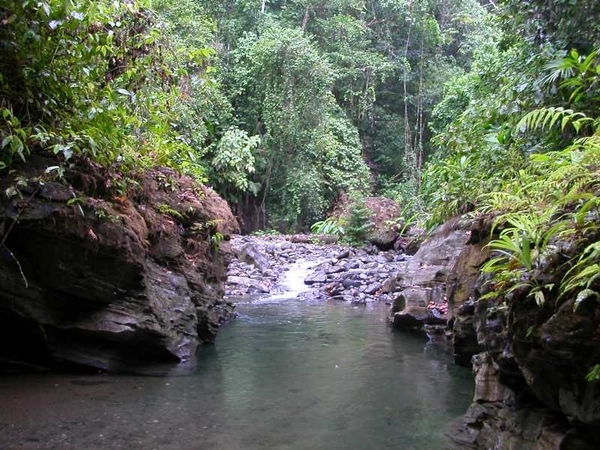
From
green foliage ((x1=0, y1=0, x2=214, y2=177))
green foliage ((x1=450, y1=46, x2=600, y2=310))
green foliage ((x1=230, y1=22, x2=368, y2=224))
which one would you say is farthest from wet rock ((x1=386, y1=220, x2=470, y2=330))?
green foliage ((x1=230, y1=22, x2=368, y2=224))

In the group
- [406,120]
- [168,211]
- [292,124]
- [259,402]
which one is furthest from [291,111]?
[259,402]

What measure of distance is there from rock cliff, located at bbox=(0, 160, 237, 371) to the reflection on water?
44 cm

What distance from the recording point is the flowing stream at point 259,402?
4.48 meters

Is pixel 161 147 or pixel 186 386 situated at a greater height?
pixel 161 147

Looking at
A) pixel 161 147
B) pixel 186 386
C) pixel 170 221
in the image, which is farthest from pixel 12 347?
pixel 161 147

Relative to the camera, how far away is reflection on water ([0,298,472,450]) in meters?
4.49

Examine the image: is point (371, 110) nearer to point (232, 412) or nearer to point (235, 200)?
point (235, 200)

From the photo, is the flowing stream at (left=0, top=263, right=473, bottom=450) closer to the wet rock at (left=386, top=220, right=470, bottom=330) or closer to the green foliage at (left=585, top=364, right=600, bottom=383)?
the wet rock at (left=386, top=220, right=470, bottom=330)

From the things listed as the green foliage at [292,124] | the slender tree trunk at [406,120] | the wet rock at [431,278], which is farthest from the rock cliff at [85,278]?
the slender tree trunk at [406,120]

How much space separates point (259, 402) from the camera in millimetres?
5520

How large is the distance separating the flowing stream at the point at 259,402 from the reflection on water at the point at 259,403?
0.01 m

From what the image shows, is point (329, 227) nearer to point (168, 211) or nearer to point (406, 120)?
point (406, 120)

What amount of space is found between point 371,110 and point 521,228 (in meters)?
27.5

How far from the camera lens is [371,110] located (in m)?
30.5
